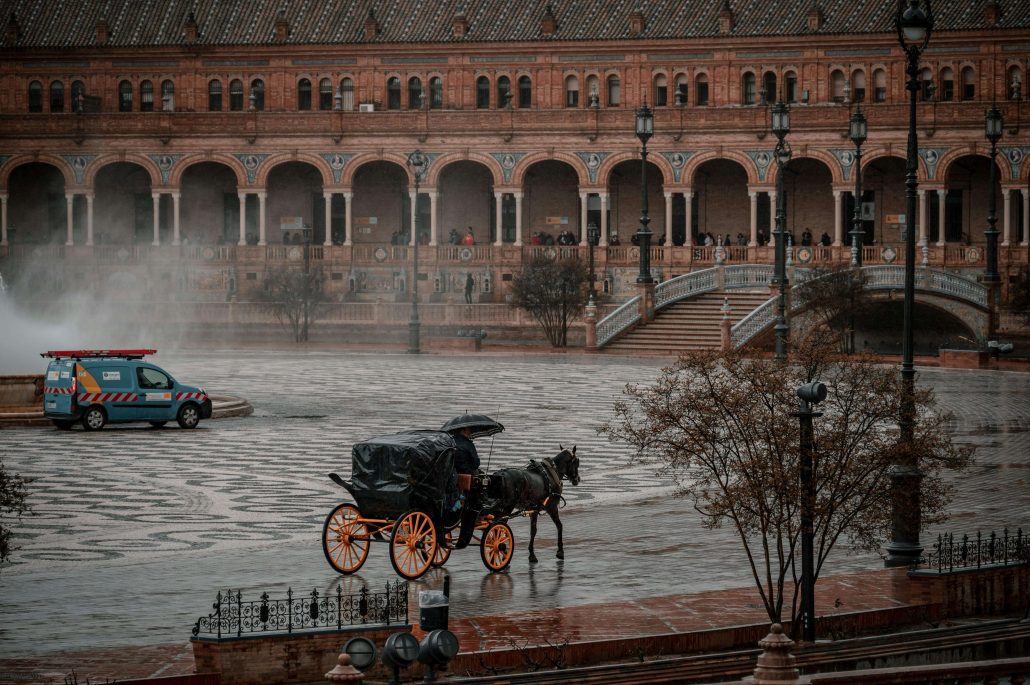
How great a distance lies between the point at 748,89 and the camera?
2618 inches

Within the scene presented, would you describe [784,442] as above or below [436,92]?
below

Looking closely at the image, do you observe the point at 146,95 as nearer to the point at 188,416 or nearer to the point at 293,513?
the point at 188,416

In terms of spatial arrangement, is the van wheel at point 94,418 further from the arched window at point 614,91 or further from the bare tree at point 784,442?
the arched window at point 614,91

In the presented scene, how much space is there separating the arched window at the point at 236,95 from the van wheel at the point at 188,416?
41.4 m

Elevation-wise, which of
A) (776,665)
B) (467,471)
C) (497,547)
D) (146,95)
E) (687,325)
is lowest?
(497,547)

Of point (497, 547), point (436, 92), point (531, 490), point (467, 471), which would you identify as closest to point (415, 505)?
point (467, 471)

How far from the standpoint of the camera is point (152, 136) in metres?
68.4

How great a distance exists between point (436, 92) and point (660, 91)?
29.0ft

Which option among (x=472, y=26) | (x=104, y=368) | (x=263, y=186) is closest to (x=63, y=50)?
(x=263, y=186)

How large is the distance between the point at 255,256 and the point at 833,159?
21667 mm

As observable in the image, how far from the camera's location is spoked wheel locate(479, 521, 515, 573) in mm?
16406

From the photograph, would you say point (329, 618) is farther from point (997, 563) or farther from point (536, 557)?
point (997, 563)

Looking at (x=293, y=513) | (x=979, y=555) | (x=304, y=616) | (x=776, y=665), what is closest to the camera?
(x=776, y=665)

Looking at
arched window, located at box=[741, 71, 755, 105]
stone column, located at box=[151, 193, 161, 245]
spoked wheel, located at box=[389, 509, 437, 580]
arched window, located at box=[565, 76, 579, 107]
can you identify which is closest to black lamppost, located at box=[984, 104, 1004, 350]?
arched window, located at box=[741, 71, 755, 105]
